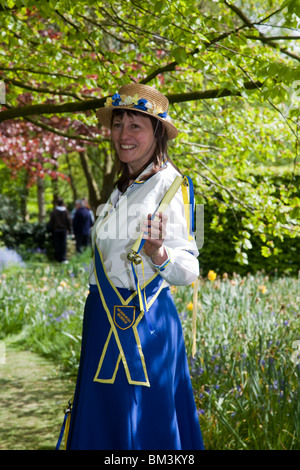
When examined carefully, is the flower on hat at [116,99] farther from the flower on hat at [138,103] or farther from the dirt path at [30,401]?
the dirt path at [30,401]

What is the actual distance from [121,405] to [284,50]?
2.77m

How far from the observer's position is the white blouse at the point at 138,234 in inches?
76.2

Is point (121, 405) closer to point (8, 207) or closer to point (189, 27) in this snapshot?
point (189, 27)

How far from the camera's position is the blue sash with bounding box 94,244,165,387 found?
6.53ft

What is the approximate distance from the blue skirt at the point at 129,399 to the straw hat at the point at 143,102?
76cm

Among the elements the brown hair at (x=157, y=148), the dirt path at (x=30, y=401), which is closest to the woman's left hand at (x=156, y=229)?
the brown hair at (x=157, y=148)

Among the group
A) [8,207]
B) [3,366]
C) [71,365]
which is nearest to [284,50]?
[71,365]

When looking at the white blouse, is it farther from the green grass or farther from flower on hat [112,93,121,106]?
the green grass

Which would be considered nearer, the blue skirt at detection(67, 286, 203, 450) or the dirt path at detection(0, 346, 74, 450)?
the blue skirt at detection(67, 286, 203, 450)

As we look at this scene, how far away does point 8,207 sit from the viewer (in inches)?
716

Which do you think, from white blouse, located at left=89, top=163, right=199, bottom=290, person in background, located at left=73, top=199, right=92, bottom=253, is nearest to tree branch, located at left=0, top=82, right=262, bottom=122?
white blouse, located at left=89, top=163, right=199, bottom=290

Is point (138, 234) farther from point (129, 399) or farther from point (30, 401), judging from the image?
point (30, 401)

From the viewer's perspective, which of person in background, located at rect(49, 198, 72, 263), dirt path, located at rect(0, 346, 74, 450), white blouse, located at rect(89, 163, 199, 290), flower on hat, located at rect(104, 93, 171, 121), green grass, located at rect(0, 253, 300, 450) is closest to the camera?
white blouse, located at rect(89, 163, 199, 290)

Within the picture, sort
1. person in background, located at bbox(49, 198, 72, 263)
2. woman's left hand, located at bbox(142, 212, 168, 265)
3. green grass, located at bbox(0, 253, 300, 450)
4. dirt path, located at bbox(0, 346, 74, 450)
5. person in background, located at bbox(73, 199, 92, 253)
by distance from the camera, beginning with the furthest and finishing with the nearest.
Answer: person in background, located at bbox(73, 199, 92, 253) → person in background, located at bbox(49, 198, 72, 263) → dirt path, located at bbox(0, 346, 74, 450) → green grass, located at bbox(0, 253, 300, 450) → woman's left hand, located at bbox(142, 212, 168, 265)
